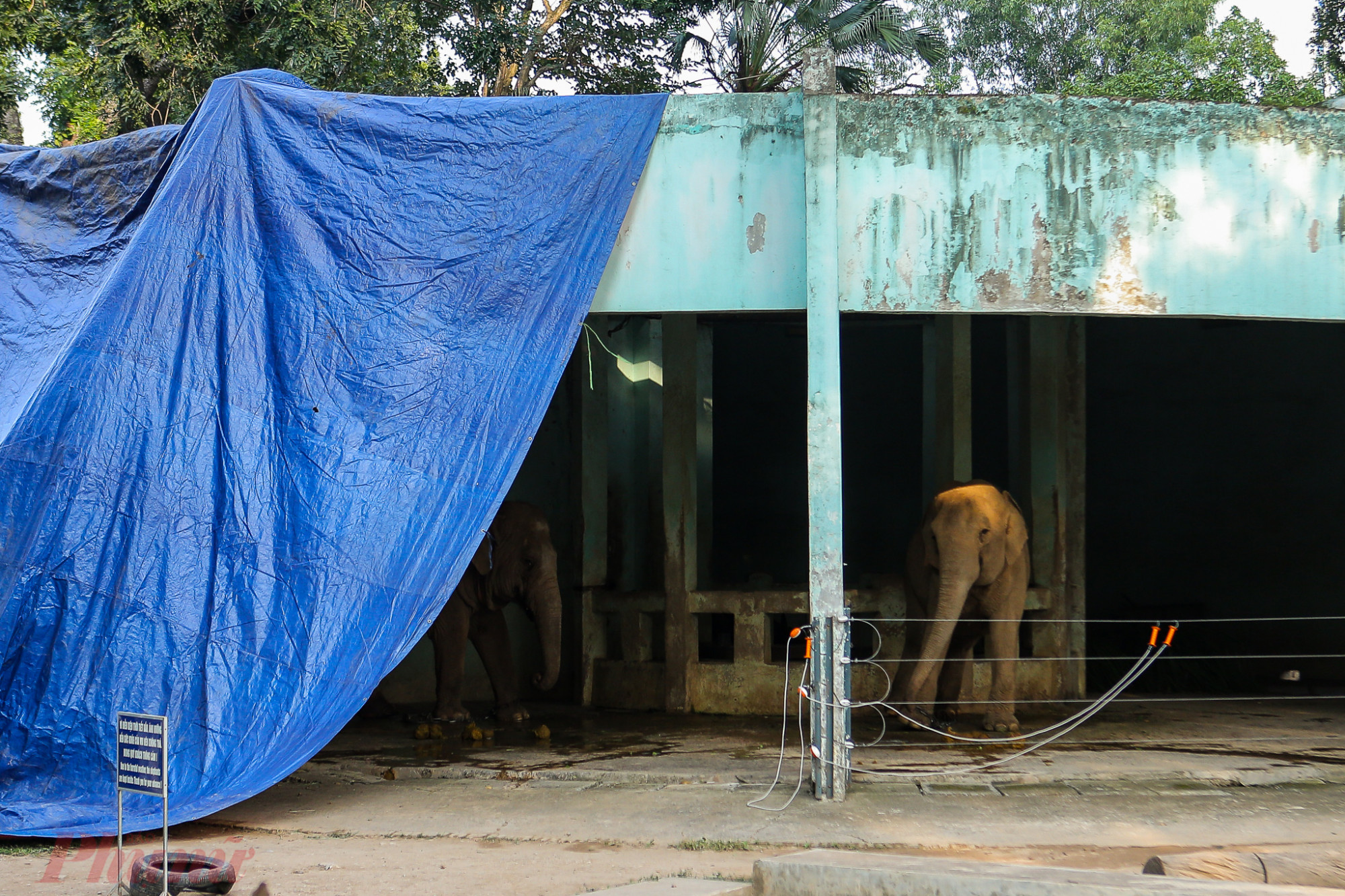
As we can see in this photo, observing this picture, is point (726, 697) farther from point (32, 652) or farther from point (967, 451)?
point (32, 652)

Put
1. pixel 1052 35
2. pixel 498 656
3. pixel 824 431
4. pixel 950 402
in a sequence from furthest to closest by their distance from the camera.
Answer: pixel 1052 35 < pixel 950 402 < pixel 498 656 < pixel 824 431

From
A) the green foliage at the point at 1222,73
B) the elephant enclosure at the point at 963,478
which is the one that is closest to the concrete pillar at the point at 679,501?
the elephant enclosure at the point at 963,478

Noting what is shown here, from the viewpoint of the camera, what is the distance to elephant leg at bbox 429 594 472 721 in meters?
9.92

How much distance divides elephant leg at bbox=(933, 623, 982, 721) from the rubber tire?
19.7ft

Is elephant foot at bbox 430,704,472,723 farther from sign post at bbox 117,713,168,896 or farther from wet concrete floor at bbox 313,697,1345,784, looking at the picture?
sign post at bbox 117,713,168,896

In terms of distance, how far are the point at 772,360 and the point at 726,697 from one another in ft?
23.1

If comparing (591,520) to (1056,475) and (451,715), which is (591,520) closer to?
(451,715)

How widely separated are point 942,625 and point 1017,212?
115 inches

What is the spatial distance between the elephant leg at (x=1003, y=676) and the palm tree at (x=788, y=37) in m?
11.7

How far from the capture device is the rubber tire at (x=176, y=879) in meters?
4.98

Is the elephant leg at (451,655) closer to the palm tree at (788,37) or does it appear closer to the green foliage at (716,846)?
the green foliage at (716,846)

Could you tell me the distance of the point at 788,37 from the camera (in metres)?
19.5

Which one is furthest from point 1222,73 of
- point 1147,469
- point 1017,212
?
point 1017,212

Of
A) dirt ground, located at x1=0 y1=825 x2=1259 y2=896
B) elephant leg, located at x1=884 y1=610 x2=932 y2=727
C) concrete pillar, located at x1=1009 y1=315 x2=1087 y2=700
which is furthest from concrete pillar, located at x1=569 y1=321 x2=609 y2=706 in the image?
dirt ground, located at x1=0 y1=825 x2=1259 y2=896
